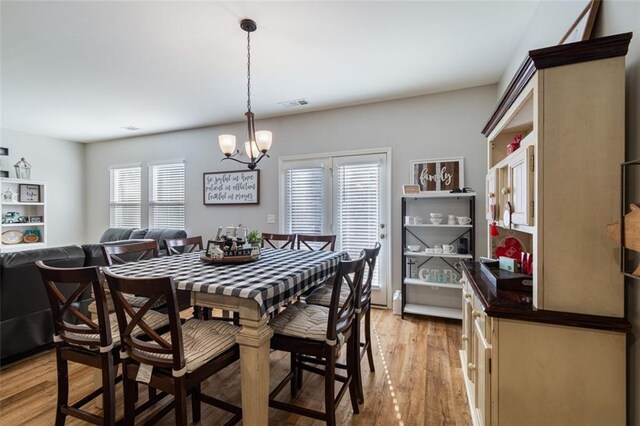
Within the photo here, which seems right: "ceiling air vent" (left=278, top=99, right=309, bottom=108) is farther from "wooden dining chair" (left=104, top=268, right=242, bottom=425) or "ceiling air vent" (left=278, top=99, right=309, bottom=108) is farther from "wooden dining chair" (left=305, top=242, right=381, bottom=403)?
"wooden dining chair" (left=104, top=268, right=242, bottom=425)

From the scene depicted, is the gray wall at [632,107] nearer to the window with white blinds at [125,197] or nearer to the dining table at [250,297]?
the dining table at [250,297]

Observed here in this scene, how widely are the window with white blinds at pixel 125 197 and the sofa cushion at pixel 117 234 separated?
0.94 feet

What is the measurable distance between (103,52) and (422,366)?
393 cm

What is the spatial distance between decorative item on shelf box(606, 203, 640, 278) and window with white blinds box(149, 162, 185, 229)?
214 inches

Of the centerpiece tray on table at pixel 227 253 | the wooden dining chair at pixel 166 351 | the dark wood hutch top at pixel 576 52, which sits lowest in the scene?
the wooden dining chair at pixel 166 351

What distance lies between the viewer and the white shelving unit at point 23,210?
16.1 ft

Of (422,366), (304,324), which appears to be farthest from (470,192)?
(304,324)

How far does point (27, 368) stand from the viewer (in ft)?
7.79

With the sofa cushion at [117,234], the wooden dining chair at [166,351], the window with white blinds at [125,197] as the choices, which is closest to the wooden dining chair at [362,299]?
the wooden dining chair at [166,351]

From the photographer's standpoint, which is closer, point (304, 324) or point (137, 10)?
point (304, 324)

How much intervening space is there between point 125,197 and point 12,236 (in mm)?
1784

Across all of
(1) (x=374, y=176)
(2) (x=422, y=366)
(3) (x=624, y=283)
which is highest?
(1) (x=374, y=176)

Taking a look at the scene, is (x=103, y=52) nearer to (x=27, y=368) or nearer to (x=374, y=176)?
(x=27, y=368)

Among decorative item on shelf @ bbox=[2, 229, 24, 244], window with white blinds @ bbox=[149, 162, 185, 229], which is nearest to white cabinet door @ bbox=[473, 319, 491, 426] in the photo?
window with white blinds @ bbox=[149, 162, 185, 229]
